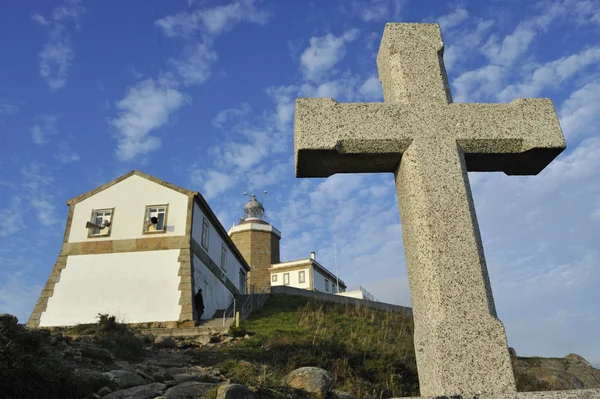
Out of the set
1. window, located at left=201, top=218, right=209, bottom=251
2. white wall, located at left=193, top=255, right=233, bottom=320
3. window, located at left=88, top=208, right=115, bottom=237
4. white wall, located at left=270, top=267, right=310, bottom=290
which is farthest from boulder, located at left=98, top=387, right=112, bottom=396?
white wall, located at left=270, top=267, right=310, bottom=290

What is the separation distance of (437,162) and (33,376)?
18.9ft

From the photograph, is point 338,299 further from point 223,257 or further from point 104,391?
point 104,391

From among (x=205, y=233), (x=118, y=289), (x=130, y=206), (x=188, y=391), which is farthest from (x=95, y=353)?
(x=205, y=233)

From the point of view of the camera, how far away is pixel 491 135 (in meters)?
3.48

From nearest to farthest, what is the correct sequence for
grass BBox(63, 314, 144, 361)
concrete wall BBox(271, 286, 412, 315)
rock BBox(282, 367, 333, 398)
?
rock BBox(282, 367, 333, 398) < grass BBox(63, 314, 144, 361) < concrete wall BBox(271, 286, 412, 315)

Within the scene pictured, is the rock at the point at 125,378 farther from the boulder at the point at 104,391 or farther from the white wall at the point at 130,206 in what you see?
the white wall at the point at 130,206

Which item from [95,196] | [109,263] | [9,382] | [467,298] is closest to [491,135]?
[467,298]

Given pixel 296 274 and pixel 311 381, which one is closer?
pixel 311 381

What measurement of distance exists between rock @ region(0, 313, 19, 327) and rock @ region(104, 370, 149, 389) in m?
1.68

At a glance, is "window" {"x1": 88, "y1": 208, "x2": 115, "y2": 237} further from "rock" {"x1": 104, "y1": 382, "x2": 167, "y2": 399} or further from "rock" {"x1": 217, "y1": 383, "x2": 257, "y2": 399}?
"rock" {"x1": 217, "y1": 383, "x2": 257, "y2": 399}

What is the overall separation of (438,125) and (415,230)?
842mm

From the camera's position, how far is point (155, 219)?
19922mm

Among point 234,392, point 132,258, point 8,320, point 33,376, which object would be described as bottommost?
point 234,392

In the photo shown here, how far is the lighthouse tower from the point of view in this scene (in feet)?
126
